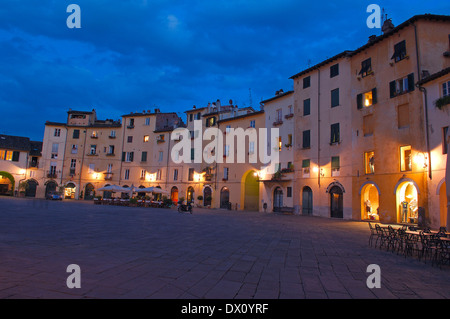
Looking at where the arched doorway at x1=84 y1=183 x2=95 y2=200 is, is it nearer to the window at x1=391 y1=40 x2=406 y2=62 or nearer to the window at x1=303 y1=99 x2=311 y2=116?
the window at x1=303 y1=99 x2=311 y2=116

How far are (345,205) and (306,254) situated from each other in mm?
17819

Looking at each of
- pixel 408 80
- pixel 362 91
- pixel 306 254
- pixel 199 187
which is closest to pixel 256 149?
pixel 199 187

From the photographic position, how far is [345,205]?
2377 cm

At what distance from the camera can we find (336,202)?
81.6ft

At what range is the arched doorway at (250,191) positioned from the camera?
35.2 metres

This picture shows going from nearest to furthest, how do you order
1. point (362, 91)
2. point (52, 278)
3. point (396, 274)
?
1. point (52, 278)
2. point (396, 274)
3. point (362, 91)

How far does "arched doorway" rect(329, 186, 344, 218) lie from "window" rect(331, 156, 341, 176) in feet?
4.08

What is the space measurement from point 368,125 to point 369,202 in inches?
247

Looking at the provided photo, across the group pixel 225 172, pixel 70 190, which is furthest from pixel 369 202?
pixel 70 190

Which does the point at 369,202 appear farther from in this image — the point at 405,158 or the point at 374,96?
the point at 374,96

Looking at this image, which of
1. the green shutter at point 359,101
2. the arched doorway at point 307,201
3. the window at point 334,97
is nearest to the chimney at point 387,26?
the green shutter at point 359,101

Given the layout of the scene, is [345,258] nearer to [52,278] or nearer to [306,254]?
[306,254]

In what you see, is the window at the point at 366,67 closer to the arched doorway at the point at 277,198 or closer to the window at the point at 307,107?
the window at the point at 307,107

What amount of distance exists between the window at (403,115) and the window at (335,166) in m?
5.92
